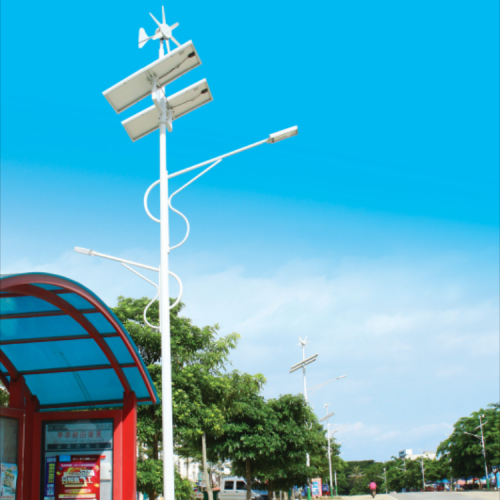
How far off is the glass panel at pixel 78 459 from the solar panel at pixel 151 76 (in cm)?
537

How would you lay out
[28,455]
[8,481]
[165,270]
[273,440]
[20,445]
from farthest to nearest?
[273,440] → [165,270] → [28,455] → [20,445] → [8,481]

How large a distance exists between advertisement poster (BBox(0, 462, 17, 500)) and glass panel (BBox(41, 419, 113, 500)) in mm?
594

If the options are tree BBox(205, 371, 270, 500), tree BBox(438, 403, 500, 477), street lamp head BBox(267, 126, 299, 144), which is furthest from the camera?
tree BBox(438, 403, 500, 477)

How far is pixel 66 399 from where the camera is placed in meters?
9.67

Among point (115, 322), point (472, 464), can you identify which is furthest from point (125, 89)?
point (472, 464)

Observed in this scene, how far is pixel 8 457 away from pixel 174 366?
1085cm

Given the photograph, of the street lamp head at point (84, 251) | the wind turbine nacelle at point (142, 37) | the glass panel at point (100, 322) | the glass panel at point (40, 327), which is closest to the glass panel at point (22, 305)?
the glass panel at point (40, 327)

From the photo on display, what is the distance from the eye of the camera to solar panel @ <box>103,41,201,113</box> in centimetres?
983

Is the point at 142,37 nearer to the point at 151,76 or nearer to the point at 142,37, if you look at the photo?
the point at 142,37

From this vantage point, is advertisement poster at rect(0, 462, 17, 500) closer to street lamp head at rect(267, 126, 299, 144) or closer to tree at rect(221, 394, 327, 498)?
street lamp head at rect(267, 126, 299, 144)

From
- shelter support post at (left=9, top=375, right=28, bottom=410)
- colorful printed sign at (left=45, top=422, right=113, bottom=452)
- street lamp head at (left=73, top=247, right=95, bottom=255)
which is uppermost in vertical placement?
street lamp head at (left=73, top=247, right=95, bottom=255)

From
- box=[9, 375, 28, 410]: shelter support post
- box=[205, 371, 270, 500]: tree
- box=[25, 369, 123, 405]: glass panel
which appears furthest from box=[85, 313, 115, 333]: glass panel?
box=[205, 371, 270, 500]: tree

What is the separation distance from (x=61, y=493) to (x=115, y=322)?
9.40 ft

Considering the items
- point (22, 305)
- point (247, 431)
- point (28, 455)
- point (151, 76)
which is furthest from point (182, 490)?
point (151, 76)
